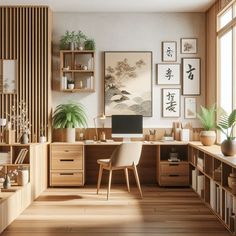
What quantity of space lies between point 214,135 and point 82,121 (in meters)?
2.37

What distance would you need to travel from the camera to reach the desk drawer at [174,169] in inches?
272

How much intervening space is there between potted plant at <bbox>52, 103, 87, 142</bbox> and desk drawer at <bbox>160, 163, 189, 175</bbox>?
1588mm

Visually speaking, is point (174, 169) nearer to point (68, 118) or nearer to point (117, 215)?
point (68, 118)

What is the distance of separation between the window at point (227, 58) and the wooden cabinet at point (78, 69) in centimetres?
217

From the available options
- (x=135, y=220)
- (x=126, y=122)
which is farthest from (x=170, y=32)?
(x=135, y=220)

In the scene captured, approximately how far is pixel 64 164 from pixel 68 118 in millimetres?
777

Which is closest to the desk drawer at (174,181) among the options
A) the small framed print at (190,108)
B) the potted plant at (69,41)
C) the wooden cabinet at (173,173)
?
the wooden cabinet at (173,173)

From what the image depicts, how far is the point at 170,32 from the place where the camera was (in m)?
7.45

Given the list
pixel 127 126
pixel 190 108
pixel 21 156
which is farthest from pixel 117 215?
pixel 190 108

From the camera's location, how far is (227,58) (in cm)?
652

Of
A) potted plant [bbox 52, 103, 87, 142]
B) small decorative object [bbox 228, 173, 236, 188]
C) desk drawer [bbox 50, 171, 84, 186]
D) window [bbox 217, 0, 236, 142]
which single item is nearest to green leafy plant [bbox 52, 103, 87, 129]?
potted plant [bbox 52, 103, 87, 142]

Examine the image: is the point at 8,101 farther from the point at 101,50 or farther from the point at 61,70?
the point at 101,50

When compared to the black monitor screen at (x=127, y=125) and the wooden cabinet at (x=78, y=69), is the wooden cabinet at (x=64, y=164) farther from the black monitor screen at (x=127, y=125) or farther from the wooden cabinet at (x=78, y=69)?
the wooden cabinet at (x=78, y=69)

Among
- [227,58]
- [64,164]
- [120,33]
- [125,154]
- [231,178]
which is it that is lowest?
[64,164]
